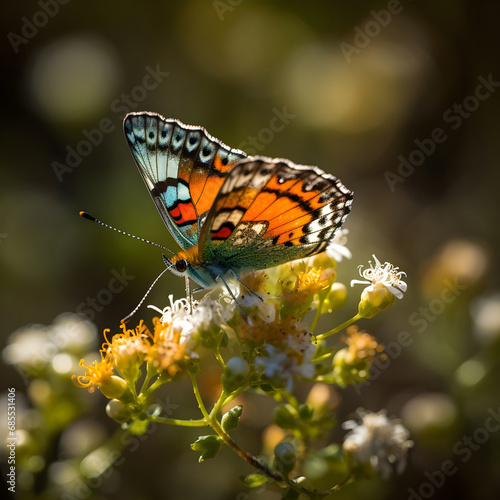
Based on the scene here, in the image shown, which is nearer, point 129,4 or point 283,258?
point 283,258

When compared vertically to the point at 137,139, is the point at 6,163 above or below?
below

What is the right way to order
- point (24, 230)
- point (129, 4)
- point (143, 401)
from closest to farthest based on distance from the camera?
point (143, 401), point (24, 230), point (129, 4)

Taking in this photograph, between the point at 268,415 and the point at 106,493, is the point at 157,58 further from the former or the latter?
→ the point at 106,493

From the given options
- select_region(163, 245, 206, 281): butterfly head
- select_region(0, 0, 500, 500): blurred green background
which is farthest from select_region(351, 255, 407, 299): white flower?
select_region(0, 0, 500, 500): blurred green background

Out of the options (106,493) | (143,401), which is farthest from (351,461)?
(106,493)
